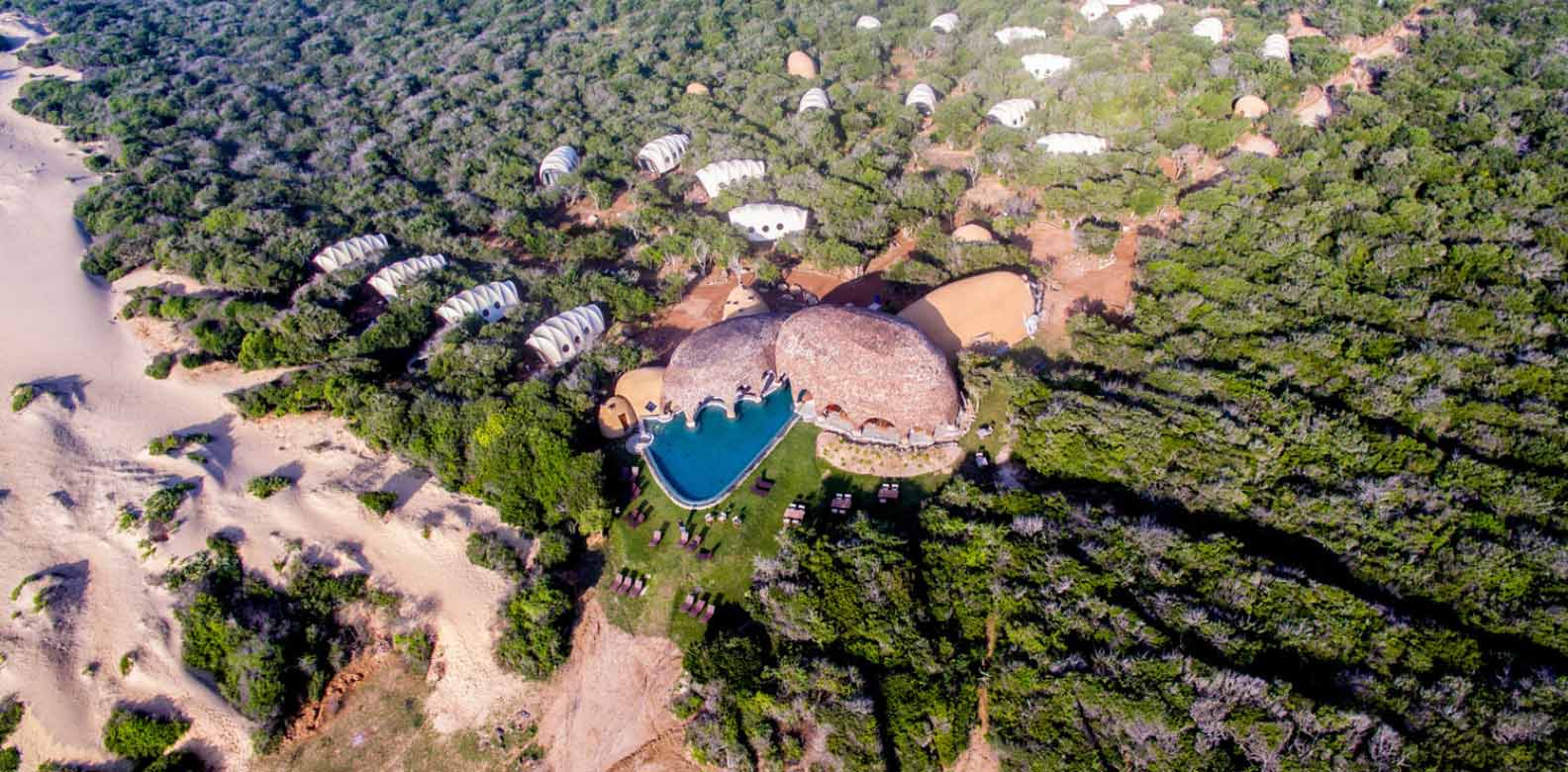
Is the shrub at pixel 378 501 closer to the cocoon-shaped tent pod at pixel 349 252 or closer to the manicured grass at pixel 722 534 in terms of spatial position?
the manicured grass at pixel 722 534

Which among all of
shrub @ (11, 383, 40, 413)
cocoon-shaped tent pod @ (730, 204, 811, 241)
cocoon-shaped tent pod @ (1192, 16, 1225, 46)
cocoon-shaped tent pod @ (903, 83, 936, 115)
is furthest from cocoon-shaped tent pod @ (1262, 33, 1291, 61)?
shrub @ (11, 383, 40, 413)

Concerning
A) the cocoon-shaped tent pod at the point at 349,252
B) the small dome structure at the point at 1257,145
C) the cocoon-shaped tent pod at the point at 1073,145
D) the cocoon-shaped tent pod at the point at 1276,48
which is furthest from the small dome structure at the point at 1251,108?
the cocoon-shaped tent pod at the point at 349,252

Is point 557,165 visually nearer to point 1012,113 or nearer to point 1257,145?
point 1012,113

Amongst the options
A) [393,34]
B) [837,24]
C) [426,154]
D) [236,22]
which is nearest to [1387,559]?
[426,154]

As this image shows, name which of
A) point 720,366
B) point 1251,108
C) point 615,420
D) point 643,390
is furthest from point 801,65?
point 615,420

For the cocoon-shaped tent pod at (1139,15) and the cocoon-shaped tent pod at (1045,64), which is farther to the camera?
the cocoon-shaped tent pod at (1139,15)
